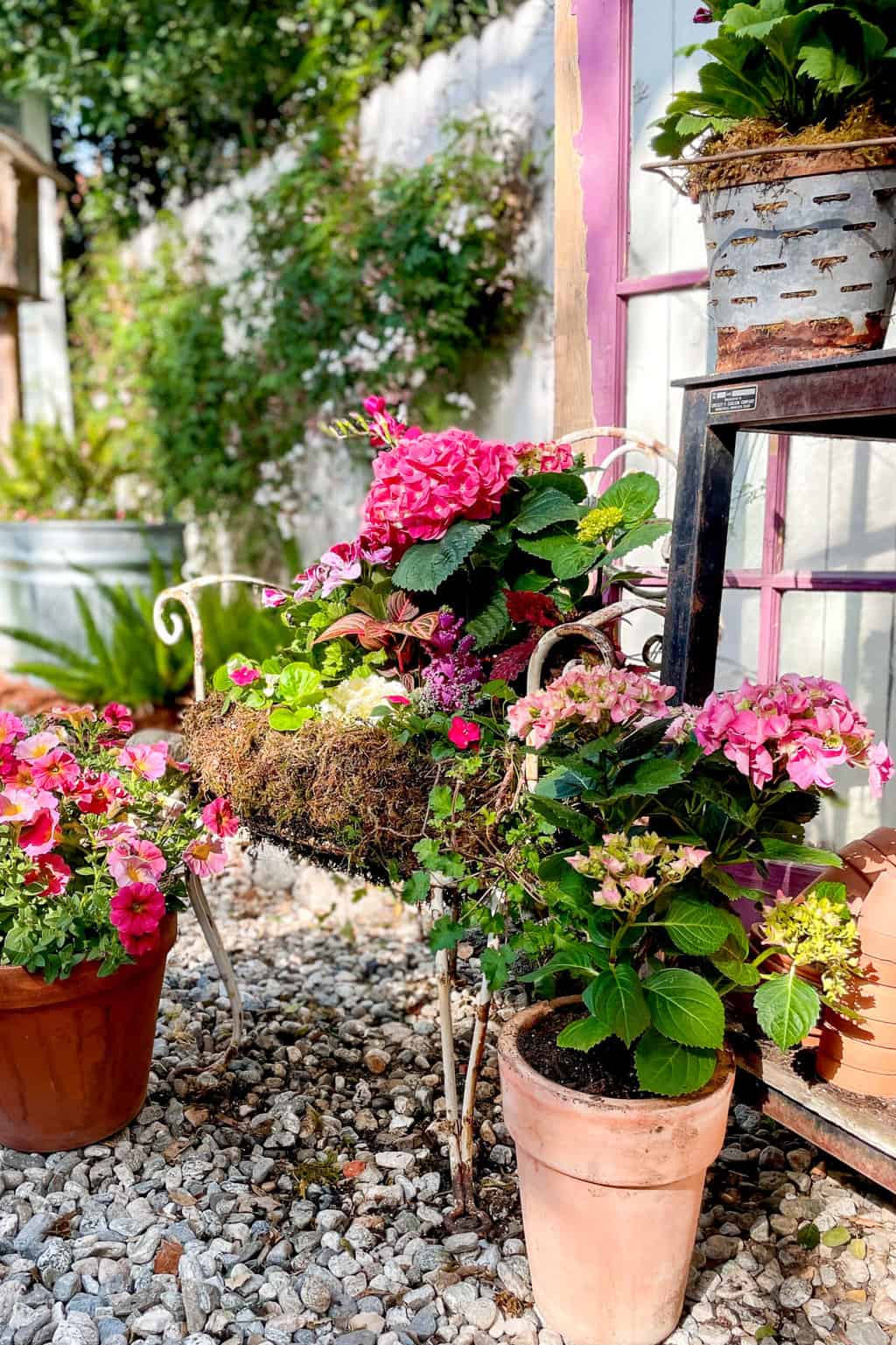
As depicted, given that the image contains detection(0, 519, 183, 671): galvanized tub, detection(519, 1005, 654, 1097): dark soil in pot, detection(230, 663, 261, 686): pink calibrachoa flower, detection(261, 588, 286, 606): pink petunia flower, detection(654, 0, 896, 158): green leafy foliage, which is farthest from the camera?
detection(0, 519, 183, 671): galvanized tub

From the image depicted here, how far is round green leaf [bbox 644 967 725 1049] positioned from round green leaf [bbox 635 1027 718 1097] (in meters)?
0.01

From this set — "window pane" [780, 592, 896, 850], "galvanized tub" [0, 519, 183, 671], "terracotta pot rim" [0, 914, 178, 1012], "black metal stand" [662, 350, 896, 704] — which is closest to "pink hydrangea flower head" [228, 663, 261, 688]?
"terracotta pot rim" [0, 914, 178, 1012]

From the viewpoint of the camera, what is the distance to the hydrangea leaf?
60.6 inches

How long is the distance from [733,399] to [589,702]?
451 millimetres

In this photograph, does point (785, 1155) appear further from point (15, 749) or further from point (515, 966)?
point (15, 749)

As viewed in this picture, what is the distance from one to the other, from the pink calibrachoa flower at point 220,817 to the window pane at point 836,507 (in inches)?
45.4

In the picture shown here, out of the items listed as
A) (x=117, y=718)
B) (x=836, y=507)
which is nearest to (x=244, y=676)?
(x=117, y=718)

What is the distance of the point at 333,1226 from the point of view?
158 centimetres

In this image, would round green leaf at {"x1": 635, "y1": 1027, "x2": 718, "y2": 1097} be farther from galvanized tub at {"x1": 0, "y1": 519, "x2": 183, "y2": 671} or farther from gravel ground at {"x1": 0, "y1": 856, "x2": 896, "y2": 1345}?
galvanized tub at {"x1": 0, "y1": 519, "x2": 183, "y2": 671}

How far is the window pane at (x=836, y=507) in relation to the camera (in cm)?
211

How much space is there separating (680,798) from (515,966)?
512 millimetres

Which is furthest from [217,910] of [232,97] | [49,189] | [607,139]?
[49,189]

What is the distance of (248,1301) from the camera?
1442mm

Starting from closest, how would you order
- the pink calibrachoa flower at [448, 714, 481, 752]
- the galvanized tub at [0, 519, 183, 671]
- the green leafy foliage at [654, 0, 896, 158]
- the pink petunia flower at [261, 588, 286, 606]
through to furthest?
the green leafy foliage at [654, 0, 896, 158], the pink calibrachoa flower at [448, 714, 481, 752], the pink petunia flower at [261, 588, 286, 606], the galvanized tub at [0, 519, 183, 671]
